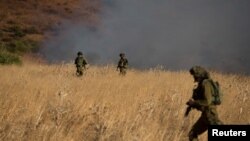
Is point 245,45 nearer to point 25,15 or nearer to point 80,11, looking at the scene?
point 80,11

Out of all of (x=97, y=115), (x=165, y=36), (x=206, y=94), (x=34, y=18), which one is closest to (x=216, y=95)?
(x=206, y=94)

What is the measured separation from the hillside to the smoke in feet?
3.66

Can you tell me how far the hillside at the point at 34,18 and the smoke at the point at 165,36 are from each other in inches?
43.9

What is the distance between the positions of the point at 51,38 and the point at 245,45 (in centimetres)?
1826

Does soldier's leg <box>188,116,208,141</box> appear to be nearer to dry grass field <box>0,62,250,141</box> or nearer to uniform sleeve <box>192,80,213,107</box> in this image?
uniform sleeve <box>192,80,213,107</box>

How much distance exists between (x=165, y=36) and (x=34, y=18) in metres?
13.4

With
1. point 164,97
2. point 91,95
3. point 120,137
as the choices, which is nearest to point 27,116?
point 120,137

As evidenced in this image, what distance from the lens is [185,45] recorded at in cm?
4066

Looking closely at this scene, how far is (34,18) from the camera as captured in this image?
143ft

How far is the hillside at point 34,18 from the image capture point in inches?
1496

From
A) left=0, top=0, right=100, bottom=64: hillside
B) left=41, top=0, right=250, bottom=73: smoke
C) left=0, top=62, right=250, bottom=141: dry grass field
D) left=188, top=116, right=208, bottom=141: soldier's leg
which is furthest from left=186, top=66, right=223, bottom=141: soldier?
left=0, top=0, right=100, bottom=64: hillside

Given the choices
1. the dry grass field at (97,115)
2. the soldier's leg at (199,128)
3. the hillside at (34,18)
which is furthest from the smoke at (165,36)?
the soldier's leg at (199,128)

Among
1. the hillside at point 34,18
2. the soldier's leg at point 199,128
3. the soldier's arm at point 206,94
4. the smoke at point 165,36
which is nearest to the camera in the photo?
the soldier's arm at point 206,94

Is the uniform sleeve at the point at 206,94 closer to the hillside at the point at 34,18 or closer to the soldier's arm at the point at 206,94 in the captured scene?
the soldier's arm at the point at 206,94
